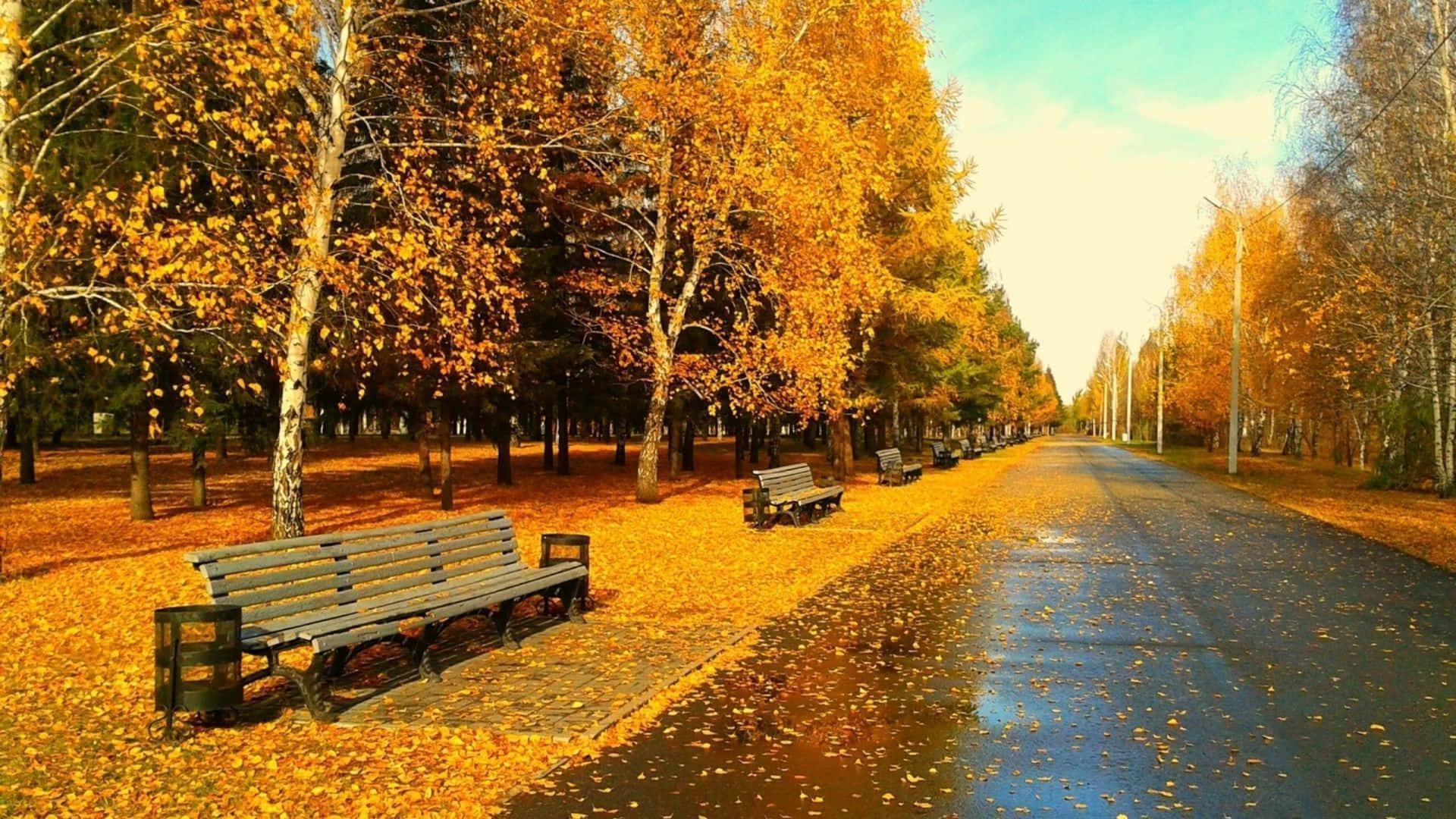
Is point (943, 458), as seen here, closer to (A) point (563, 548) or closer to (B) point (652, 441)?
(B) point (652, 441)

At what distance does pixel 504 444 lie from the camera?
23125mm

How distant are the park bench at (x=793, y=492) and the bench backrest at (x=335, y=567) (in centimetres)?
782

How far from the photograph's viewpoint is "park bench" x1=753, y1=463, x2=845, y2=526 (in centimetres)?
1565

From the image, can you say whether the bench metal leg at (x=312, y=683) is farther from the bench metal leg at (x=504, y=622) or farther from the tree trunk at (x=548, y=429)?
the tree trunk at (x=548, y=429)

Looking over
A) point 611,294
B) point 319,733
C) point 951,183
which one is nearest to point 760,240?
point 611,294

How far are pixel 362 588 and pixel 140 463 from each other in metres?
11.8

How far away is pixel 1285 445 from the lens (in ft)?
181

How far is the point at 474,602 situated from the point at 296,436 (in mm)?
4989

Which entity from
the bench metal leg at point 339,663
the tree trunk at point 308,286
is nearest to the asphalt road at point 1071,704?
the bench metal leg at point 339,663

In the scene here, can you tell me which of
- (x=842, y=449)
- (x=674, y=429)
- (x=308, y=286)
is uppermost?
(x=308, y=286)

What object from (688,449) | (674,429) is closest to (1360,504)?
(674,429)

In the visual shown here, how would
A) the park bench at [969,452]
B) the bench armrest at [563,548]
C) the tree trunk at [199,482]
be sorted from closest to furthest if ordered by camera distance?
the bench armrest at [563,548]
the tree trunk at [199,482]
the park bench at [969,452]

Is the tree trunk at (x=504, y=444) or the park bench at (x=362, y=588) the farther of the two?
the tree trunk at (x=504, y=444)

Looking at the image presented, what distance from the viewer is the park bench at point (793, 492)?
15.6 metres
